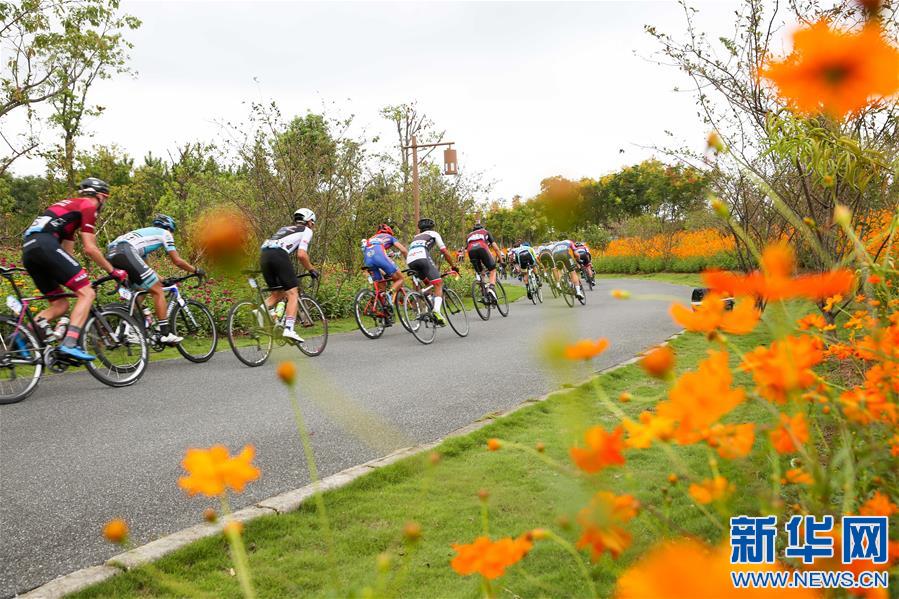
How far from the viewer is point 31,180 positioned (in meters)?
41.9

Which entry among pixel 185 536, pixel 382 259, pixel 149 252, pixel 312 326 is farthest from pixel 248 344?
pixel 185 536

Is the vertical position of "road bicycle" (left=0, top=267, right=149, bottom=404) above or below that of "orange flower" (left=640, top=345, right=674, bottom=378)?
below

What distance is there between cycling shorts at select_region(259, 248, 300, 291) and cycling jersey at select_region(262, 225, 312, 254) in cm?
8

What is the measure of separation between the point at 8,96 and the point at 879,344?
546 inches

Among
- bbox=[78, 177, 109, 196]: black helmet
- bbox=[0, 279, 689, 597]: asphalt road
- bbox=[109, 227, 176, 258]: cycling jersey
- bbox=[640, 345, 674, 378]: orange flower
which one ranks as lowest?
bbox=[0, 279, 689, 597]: asphalt road

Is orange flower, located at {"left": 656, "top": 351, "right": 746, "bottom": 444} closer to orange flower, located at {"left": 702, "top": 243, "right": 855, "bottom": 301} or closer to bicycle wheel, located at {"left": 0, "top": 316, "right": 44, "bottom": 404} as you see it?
orange flower, located at {"left": 702, "top": 243, "right": 855, "bottom": 301}

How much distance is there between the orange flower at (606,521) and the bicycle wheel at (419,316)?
29.8 feet

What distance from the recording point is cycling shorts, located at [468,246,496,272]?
13.5 metres

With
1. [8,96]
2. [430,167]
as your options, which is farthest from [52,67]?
[430,167]

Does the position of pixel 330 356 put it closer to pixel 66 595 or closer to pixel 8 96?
pixel 66 595

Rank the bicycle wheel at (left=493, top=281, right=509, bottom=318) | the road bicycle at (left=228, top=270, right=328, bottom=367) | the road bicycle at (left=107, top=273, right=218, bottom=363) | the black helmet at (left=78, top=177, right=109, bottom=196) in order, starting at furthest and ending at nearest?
the bicycle wheel at (left=493, top=281, right=509, bottom=318) → the road bicycle at (left=228, top=270, right=328, bottom=367) → the road bicycle at (left=107, top=273, right=218, bottom=363) → the black helmet at (left=78, top=177, right=109, bottom=196)

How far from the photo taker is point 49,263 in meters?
6.05

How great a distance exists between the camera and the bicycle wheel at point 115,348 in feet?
21.6

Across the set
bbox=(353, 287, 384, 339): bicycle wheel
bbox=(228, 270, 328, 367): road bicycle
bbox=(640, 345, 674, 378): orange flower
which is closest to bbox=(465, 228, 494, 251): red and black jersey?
bbox=(353, 287, 384, 339): bicycle wheel
